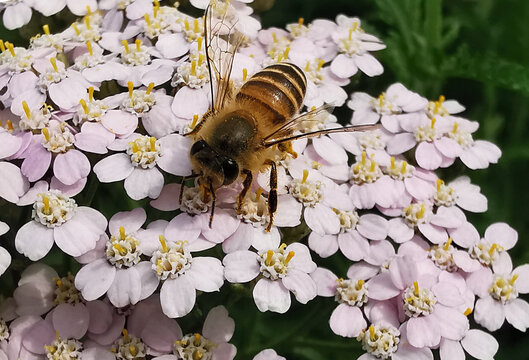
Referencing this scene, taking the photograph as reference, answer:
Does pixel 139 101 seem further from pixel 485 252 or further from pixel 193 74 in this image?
pixel 485 252

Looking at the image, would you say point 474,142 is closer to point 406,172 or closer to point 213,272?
point 406,172

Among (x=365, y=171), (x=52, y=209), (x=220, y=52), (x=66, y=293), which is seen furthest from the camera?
(x=365, y=171)

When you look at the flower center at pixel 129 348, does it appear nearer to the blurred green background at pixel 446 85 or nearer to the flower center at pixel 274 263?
the blurred green background at pixel 446 85

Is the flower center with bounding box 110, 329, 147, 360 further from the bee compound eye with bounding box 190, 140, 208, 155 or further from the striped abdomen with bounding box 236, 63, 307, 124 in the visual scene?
the striped abdomen with bounding box 236, 63, 307, 124

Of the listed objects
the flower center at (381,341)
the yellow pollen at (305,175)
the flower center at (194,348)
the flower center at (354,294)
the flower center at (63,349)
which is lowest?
the flower center at (63,349)

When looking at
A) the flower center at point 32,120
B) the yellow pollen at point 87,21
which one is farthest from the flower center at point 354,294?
the yellow pollen at point 87,21

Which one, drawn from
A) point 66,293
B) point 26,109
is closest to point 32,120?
point 26,109
